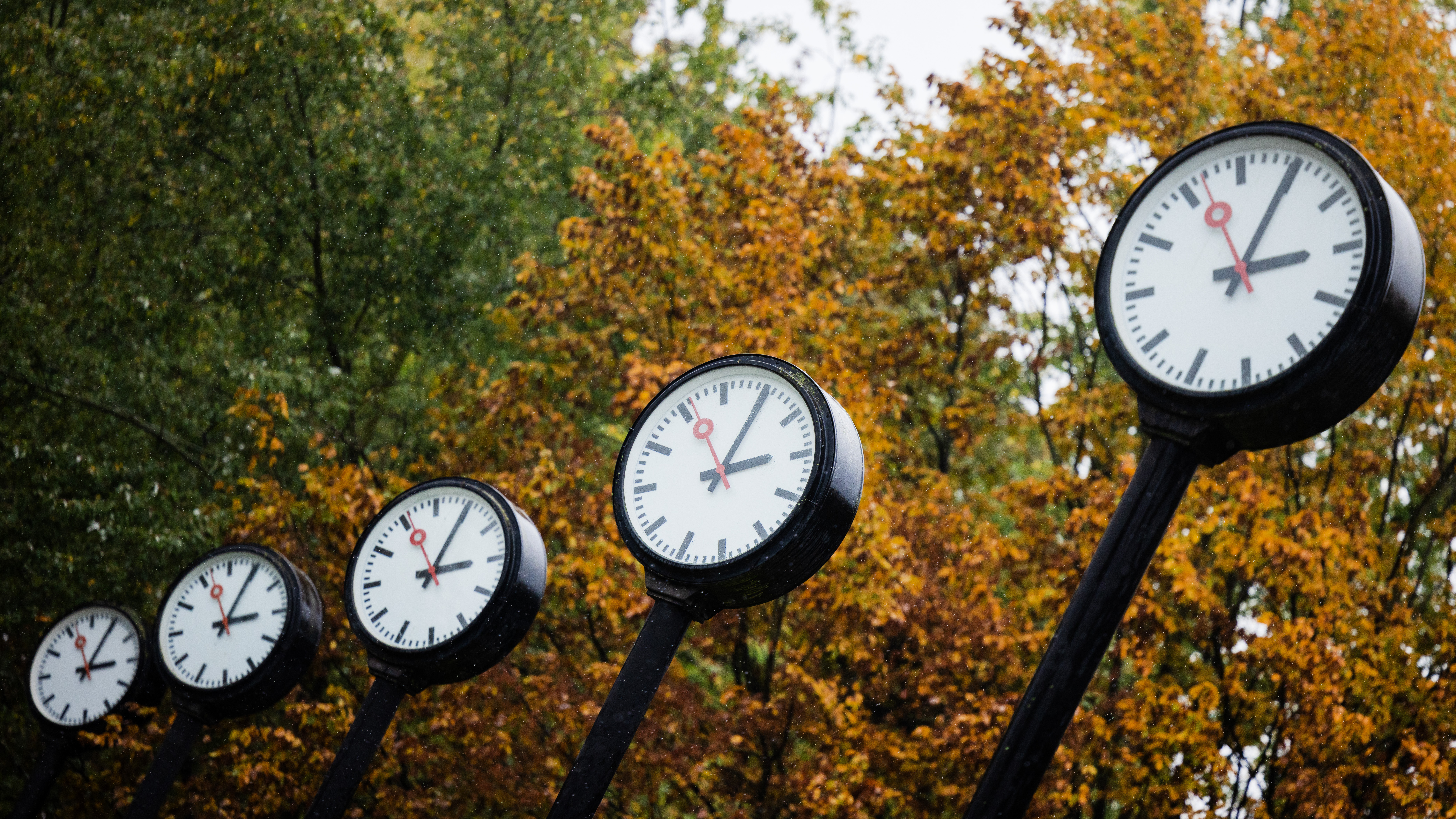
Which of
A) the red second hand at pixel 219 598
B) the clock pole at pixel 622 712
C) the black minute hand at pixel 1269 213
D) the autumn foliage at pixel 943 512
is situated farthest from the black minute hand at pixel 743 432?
the autumn foliage at pixel 943 512

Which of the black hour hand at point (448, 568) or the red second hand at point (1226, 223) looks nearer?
the red second hand at point (1226, 223)

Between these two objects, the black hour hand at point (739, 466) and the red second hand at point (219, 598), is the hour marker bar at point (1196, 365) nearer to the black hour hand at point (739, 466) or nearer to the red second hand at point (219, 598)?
the black hour hand at point (739, 466)

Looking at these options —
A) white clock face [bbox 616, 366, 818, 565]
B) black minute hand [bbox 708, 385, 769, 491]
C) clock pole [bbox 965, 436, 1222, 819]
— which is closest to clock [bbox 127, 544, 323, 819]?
white clock face [bbox 616, 366, 818, 565]

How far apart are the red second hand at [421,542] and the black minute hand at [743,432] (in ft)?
6.22

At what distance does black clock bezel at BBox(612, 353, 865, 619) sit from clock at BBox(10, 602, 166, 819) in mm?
5269

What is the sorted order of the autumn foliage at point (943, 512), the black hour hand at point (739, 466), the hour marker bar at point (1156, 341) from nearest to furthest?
the hour marker bar at point (1156, 341) < the black hour hand at point (739, 466) < the autumn foliage at point (943, 512)

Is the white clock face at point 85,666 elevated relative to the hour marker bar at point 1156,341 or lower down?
lower down

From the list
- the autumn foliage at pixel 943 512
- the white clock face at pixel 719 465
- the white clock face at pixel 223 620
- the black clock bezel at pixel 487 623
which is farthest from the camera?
the autumn foliage at pixel 943 512

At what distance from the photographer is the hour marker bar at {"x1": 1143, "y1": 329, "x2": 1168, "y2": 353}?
3.57 metres

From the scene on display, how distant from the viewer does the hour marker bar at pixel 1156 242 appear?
12.1 ft

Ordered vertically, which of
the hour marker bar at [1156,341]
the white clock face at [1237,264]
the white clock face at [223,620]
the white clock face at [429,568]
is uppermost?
the white clock face at [1237,264]

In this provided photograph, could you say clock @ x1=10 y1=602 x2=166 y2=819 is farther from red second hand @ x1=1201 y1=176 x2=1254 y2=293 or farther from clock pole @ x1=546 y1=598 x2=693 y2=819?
red second hand @ x1=1201 y1=176 x2=1254 y2=293

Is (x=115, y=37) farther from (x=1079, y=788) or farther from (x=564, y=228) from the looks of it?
(x=1079, y=788)

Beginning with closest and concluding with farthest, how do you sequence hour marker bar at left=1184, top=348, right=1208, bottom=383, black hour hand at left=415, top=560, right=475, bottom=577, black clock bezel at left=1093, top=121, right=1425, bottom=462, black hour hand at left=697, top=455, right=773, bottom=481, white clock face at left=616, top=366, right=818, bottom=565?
1. black clock bezel at left=1093, top=121, right=1425, bottom=462
2. hour marker bar at left=1184, top=348, right=1208, bottom=383
3. white clock face at left=616, top=366, right=818, bottom=565
4. black hour hand at left=697, top=455, right=773, bottom=481
5. black hour hand at left=415, top=560, right=475, bottom=577
